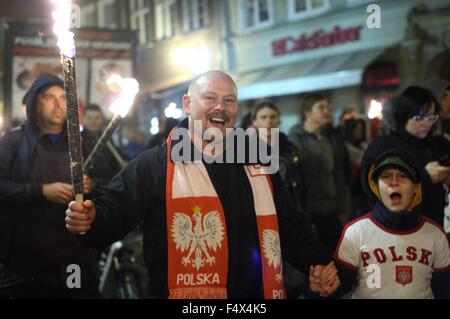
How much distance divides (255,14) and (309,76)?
4.38m

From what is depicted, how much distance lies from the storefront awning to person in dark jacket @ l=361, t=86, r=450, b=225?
957 cm

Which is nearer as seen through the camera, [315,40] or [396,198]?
[396,198]

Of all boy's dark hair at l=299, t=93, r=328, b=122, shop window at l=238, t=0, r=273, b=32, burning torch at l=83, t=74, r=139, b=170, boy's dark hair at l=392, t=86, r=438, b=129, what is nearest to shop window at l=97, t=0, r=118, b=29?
shop window at l=238, t=0, r=273, b=32

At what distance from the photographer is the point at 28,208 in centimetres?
396

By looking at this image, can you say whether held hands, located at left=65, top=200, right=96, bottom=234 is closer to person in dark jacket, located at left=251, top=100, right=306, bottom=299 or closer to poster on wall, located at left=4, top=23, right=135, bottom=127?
person in dark jacket, located at left=251, top=100, right=306, bottom=299

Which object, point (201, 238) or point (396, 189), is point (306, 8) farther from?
point (201, 238)

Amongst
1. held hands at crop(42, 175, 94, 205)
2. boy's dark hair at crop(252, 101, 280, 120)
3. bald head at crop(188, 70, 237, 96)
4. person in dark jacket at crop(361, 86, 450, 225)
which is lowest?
held hands at crop(42, 175, 94, 205)

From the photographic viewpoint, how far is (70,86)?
97.1 inches

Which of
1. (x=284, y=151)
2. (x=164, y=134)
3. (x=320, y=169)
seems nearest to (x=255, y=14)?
(x=164, y=134)

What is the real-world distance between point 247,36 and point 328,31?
3438mm

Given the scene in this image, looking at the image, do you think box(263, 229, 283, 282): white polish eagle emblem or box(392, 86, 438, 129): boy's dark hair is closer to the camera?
box(263, 229, 283, 282): white polish eagle emblem

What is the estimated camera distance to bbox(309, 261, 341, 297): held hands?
10.2 feet
